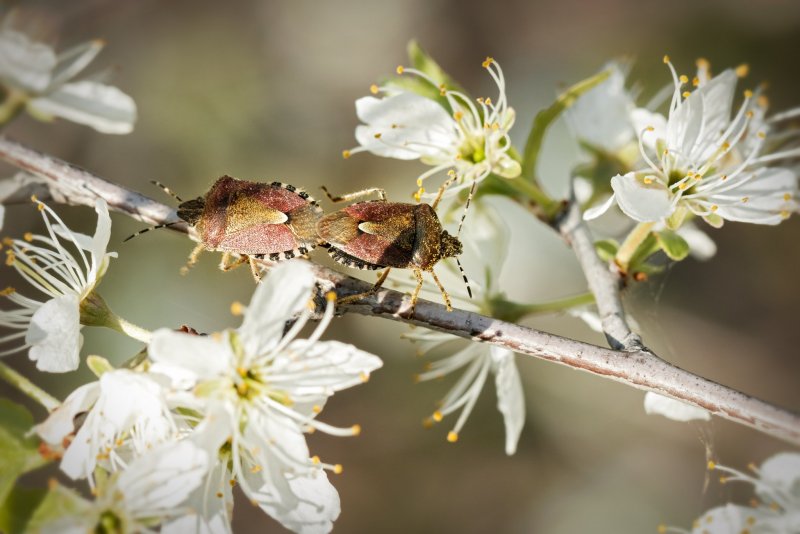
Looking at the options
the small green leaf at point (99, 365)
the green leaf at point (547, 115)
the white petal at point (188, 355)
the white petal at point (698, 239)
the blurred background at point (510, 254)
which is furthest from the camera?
the blurred background at point (510, 254)

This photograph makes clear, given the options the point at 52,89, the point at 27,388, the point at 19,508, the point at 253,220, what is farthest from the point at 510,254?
the point at 19,508

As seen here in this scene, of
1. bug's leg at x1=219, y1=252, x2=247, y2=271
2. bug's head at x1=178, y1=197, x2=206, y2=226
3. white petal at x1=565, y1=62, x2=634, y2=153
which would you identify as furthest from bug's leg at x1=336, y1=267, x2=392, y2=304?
white petal at x1=565, y1=62, x2=634, y2=153

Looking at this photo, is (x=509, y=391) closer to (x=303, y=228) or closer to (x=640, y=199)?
(x=640, y=199)

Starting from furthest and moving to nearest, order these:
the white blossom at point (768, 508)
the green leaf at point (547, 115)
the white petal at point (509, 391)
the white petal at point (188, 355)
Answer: the white petal at point (509, 391)
the green leaf at point (547, 115)
the white blossom at point (768, 508)
the white petal at point (188, 355)

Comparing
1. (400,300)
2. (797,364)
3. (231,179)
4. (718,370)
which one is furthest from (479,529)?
(231,179)

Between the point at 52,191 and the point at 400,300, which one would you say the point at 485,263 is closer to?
the point at 400,300

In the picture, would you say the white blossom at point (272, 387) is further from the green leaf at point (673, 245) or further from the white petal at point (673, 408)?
the white petal at point (673, 408)

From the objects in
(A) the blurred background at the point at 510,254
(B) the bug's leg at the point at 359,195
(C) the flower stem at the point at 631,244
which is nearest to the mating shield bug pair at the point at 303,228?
(B) the bug's leg at the point at 359,195
